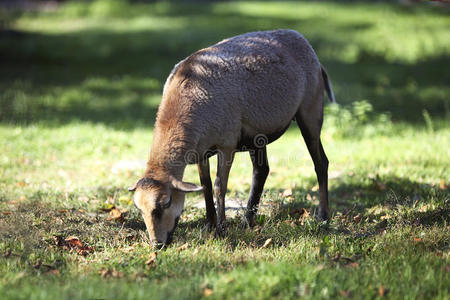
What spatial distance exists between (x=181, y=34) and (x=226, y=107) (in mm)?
15293

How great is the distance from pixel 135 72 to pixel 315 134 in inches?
444

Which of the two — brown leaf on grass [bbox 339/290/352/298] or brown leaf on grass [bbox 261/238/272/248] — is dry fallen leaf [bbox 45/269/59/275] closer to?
brown leaf on grass [bbox 261/238/272/248]

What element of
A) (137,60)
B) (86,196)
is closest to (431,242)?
(86,196)

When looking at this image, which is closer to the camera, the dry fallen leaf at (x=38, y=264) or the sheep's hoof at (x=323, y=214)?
the dry fallen leaf at (x=38, y=264)

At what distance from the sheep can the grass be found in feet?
1.41

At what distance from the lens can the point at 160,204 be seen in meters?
4.82

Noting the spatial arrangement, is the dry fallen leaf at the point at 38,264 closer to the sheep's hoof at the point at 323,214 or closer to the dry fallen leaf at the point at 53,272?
the dry fallen leaf at the point at 53,272

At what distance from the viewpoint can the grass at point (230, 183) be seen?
4262 mm

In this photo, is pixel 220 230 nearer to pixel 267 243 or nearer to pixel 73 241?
pixel 267 243

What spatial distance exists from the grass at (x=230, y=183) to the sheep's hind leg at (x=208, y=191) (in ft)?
0.63

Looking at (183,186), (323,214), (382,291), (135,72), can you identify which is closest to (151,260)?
(183,186)

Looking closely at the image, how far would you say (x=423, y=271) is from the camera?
4.38 m

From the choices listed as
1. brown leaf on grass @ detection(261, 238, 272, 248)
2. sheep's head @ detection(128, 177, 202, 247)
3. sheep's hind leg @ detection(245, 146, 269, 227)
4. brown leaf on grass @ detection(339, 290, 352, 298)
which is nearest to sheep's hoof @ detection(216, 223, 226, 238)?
brown leaf on grass @ detection(261, 238, 272, 248)

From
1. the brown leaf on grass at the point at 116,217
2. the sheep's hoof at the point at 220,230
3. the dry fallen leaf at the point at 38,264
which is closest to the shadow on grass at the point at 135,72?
the brown leaf on grass at the point at 116,217
